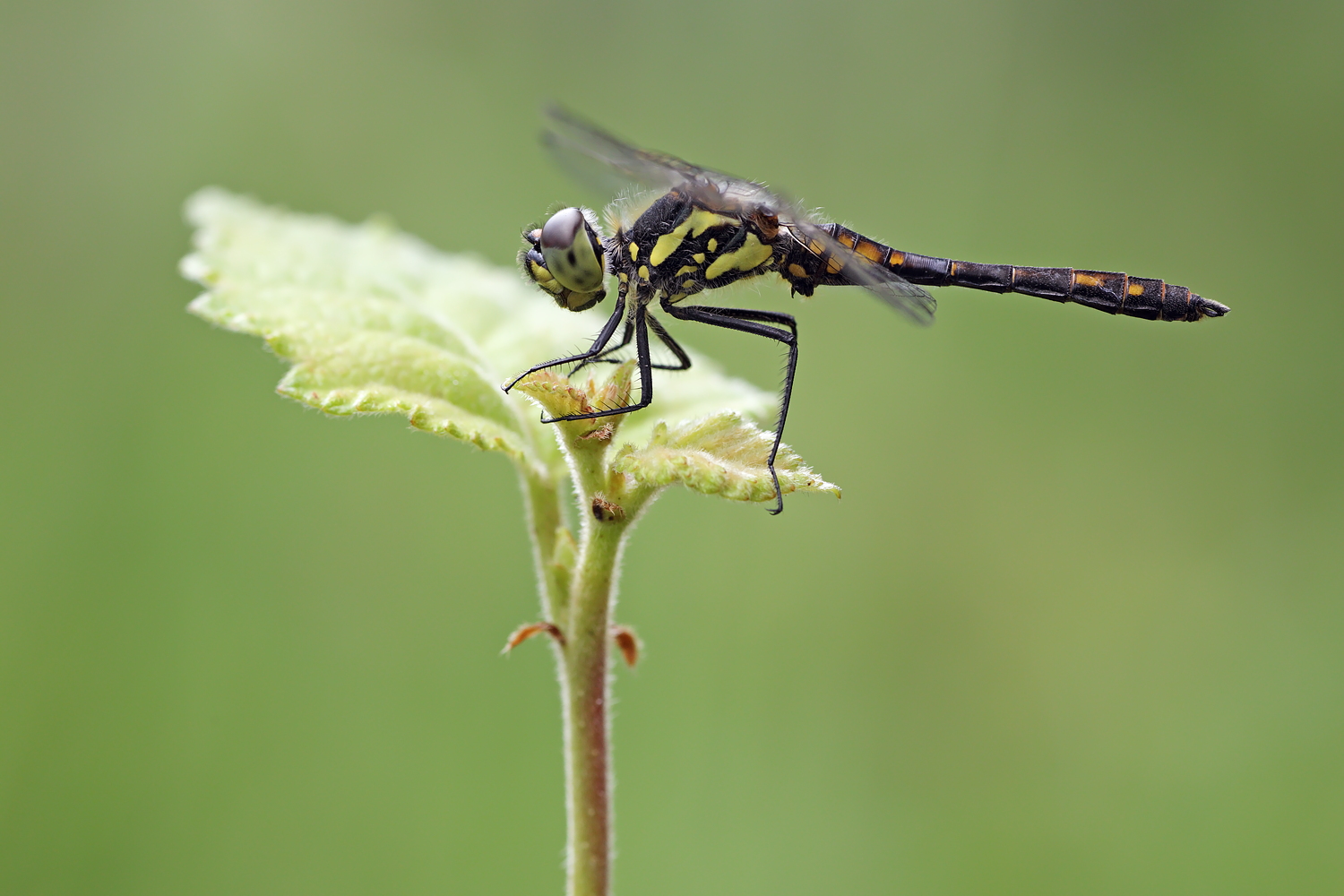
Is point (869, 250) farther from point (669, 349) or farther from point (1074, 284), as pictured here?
point (669, 349)

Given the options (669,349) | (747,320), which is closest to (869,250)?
(747,320)

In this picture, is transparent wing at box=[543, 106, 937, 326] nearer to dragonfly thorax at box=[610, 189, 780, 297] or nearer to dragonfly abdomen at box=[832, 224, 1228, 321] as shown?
dragonfly thorax at box=[610, 189, 780, 297]

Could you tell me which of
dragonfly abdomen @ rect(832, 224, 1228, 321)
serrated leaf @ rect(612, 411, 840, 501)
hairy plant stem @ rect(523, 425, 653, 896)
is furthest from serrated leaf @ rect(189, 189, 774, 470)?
dragonfly abdomen @ rect(832, 224, 1228, 321)

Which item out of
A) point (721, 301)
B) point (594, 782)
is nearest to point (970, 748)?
point (721, 301)

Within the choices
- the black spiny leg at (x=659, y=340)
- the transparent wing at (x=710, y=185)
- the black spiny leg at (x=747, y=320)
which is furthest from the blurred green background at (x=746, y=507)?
the transparent wing at (x=710, y=185)

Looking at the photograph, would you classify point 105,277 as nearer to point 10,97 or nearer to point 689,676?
point 10,97

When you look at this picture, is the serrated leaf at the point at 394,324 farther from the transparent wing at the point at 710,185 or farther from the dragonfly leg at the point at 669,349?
the transparent wing at the point at 710,185

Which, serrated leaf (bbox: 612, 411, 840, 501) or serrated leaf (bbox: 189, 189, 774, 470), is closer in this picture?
serrated leaf (bbox: 612, 411, 840, 501)

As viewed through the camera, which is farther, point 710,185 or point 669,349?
point 710,185
